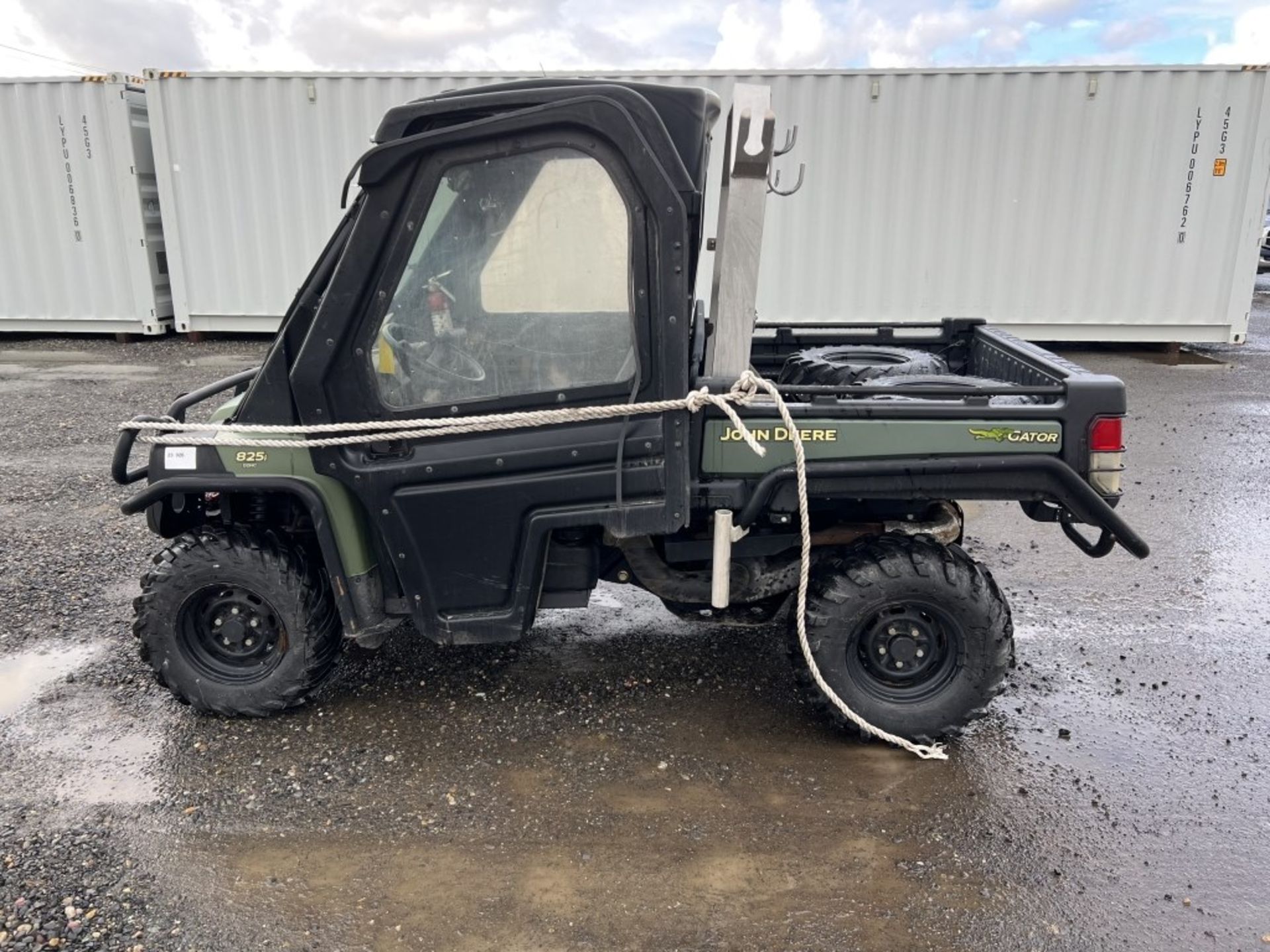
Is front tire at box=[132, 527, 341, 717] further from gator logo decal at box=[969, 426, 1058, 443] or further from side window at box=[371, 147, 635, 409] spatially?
gator logo decal at box=[969, 426, 1058, 443]

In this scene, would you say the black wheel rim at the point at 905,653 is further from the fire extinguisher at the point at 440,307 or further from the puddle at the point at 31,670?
the puddle at the point at 31,670

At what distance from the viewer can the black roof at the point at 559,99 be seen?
106 inches

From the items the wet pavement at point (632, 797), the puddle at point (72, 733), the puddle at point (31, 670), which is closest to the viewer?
the wet pavement at point (632, 797)

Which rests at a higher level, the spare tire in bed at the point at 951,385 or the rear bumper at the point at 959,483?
the spare tire in bed at the point at 951,385

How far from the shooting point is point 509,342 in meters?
2.91

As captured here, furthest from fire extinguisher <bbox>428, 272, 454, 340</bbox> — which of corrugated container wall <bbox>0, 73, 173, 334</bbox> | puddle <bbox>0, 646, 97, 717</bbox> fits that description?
corrugated container wall <bbox>0, 73, 173, 334</bbox>

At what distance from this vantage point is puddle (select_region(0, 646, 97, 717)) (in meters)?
3.54

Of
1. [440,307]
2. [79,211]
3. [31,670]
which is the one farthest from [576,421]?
[79,211]

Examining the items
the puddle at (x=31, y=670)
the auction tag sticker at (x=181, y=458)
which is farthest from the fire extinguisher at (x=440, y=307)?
the puddle at (x=31, y=670)

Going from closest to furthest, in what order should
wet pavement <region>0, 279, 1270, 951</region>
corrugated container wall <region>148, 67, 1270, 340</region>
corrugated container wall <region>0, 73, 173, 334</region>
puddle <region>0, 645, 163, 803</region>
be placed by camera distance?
wet pavement <region>0, 279, 1270, 951</region> → puddle <region>0, 645, 163, 803</region> → corrugated container wall <region>148, 67, 1270, 340</region> → corrugated container wall <region>0, 73, 173, 334</region>

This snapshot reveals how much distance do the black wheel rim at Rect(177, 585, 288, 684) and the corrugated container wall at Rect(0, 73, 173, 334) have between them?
8.97 meters

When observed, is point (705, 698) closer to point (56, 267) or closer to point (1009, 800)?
point (1009, 800)

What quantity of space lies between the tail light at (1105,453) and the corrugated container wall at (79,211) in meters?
10.7

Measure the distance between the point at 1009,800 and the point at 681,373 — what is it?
167 cm
